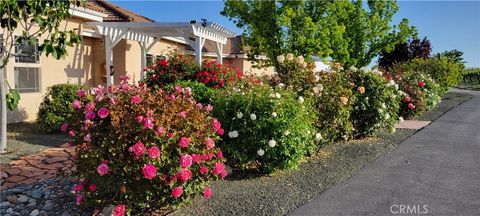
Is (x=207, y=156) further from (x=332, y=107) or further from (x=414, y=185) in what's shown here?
(x=332, y=107)

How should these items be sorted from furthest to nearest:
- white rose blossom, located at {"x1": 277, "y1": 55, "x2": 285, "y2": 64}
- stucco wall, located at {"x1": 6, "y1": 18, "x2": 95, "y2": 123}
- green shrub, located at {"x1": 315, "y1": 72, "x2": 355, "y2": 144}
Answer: stucco wall, located at {"x1": 6, "y1": 18, "x2": 95, "y2": 123}, white rose blossom, located at {"x1": 277, "y1": 55, "x2": 285, "y2": 64}, green shrub, located at {"x1": 315, "y1": 72, "x2": 355, "y2": 144}

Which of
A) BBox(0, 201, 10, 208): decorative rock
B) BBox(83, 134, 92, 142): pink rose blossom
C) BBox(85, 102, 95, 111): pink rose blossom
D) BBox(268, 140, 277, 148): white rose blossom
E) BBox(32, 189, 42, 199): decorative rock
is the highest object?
BBox(85, 102, 95, 111): pink rose blossom

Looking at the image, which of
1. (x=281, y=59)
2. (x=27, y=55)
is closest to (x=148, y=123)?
(x=281, y=59)

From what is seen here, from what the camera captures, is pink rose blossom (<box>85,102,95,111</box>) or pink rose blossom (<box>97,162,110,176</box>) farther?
pink rose blossom (<box>85,102,95,111</box>)

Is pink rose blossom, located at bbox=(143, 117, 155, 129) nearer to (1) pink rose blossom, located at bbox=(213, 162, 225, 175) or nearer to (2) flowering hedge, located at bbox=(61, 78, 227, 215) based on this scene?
(2) flowering hedge, located at bbox=(61, 78, 227, 215)

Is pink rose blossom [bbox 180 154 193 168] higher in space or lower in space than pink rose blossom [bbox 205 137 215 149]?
lower

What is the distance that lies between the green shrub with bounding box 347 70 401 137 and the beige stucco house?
237 centimetres

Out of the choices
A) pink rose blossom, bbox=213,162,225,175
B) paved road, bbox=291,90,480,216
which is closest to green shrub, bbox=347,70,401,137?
paved road, bbox=291,90,480,216

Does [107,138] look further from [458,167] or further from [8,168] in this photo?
[458,167]

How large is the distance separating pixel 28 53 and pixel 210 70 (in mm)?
4379

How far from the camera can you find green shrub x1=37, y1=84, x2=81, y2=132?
7688mm

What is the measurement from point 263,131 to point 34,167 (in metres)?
3.35

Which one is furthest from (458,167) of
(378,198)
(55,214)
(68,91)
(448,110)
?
(448,110)

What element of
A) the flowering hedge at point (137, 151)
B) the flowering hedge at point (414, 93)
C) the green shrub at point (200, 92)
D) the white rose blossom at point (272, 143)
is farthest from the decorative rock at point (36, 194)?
→ the flowering hedge at point (414, 93)
